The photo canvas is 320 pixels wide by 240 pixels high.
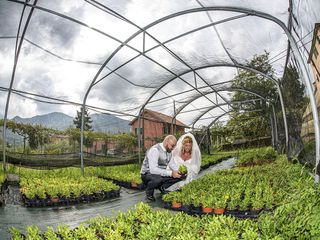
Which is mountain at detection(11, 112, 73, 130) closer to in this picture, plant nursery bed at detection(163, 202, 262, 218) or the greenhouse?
the greenhouse

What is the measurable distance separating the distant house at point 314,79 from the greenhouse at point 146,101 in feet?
0.10

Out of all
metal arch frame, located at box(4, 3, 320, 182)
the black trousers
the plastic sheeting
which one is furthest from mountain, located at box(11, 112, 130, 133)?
the black trousers

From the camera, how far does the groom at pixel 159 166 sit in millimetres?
6054

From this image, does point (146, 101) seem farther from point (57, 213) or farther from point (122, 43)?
point (57, 213)

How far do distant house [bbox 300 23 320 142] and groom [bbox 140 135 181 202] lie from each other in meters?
2.53

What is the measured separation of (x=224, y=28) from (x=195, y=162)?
3.30 meters

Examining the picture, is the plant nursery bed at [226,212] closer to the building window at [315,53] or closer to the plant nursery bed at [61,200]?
the plant nursery bed at [61,200]

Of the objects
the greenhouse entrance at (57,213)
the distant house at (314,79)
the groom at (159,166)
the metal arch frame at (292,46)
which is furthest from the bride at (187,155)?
the metal arch frame at (292,46)

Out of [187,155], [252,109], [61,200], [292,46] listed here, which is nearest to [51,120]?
[61,200]

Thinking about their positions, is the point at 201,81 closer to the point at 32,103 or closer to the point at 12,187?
the point at 32,103

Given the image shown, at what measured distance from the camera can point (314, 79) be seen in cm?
468

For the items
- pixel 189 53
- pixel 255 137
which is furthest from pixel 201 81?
pixel 255 137

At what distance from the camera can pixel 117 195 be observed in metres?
7.32

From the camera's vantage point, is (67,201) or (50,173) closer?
(67,201)
